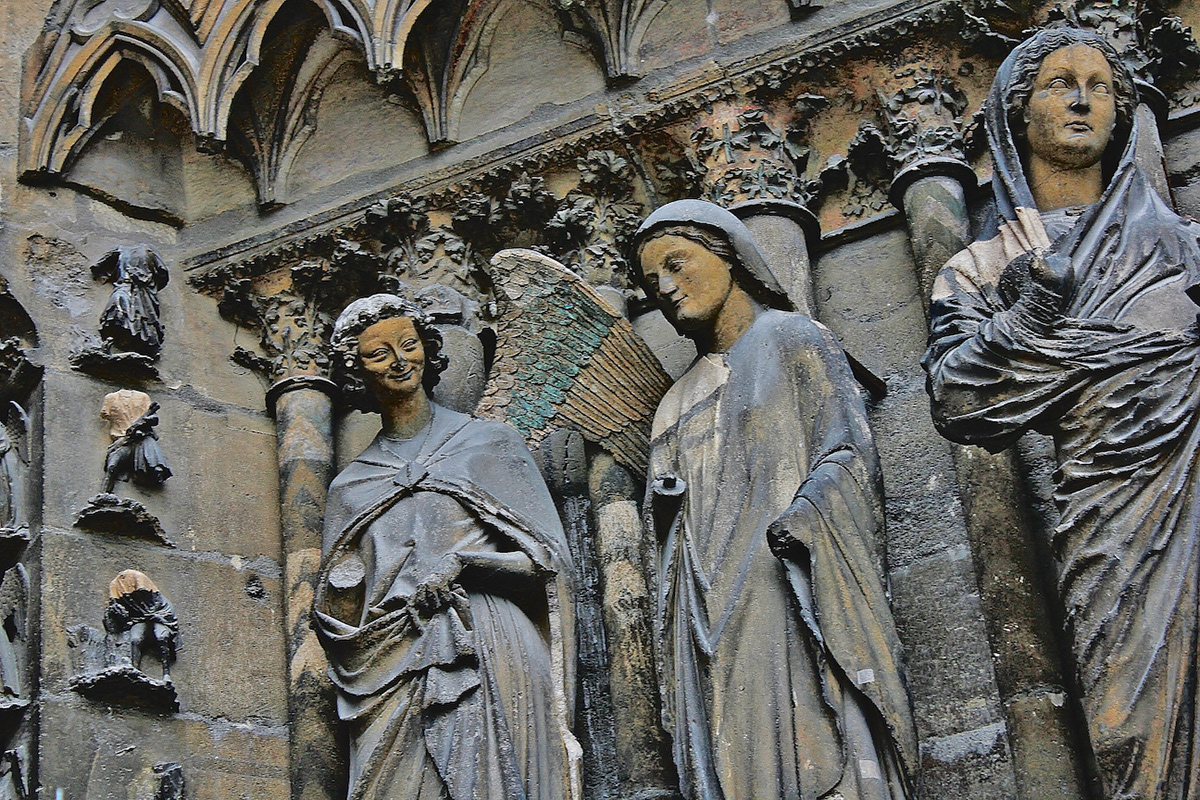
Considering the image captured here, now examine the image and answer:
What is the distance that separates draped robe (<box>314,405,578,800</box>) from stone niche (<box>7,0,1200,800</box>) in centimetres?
10

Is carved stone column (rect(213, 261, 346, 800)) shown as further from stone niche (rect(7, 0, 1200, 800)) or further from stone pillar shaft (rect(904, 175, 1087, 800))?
stone pillar shaft (rect(904, 175, 1087, 800))

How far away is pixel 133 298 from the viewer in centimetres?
826

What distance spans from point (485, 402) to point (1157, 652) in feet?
8.79

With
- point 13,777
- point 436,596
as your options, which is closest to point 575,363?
point 436,596

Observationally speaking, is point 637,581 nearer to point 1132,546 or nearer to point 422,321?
point 422,321

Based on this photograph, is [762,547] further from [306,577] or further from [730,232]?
[306,577]

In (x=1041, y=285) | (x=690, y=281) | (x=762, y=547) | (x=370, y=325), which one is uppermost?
(x=370, y=325)

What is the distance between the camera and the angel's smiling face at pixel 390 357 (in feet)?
24.3

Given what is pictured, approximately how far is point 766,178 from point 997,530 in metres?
1.69

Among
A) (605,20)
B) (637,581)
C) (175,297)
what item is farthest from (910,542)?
(175,297)

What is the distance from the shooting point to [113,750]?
24.0 ft

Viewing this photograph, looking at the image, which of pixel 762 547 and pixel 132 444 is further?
pixel 132 444

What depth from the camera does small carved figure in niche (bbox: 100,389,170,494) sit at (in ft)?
25.8

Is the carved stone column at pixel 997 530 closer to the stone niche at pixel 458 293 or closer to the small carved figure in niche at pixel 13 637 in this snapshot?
the stone niche at pixel 458 293
